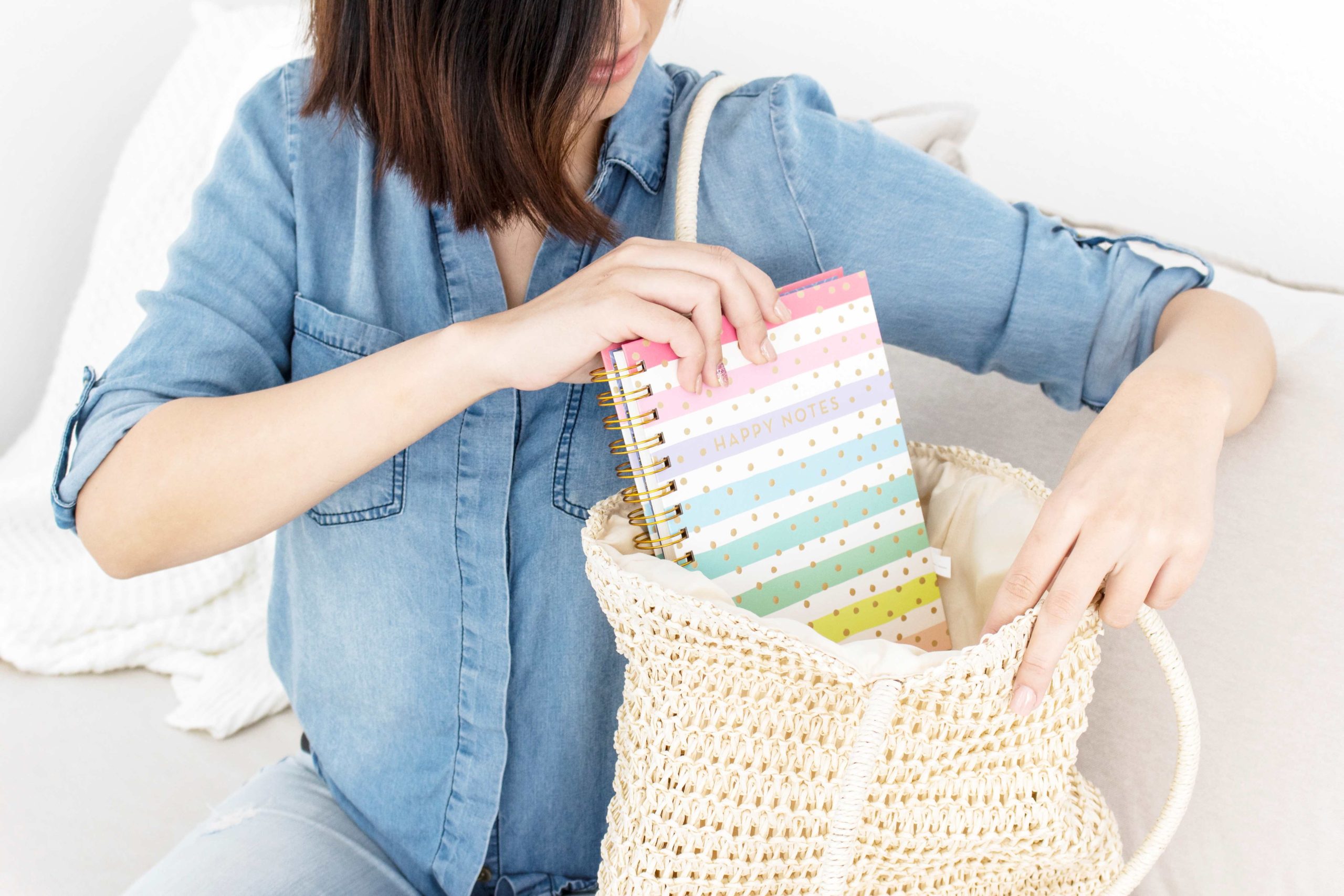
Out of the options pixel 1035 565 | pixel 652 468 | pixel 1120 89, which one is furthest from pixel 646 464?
pixel 1120 89

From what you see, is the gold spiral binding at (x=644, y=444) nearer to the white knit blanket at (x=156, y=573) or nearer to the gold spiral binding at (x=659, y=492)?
the gold spiral binding at (x=659, y=492)

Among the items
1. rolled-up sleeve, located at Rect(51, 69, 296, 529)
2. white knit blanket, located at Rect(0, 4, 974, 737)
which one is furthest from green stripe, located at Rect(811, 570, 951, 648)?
white knit blanket, located at Rect(0, 4, 974, 737)

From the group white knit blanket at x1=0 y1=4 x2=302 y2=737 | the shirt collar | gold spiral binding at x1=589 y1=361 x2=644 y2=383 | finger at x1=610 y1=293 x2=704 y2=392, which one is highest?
the shirt collar

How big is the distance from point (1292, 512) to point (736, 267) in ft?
1.46

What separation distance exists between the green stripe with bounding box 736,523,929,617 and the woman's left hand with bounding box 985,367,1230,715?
0.08 metres

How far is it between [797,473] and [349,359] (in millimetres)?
335

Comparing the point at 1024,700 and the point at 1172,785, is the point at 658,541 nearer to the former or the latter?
the point at 1024,700

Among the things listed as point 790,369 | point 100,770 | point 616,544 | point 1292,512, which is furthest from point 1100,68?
point 100,770

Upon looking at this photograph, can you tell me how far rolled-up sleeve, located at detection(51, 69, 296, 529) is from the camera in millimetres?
577

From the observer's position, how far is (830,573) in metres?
0.52

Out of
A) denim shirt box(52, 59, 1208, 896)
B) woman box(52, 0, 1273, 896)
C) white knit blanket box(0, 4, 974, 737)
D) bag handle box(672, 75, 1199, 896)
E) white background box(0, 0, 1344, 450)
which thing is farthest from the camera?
white knit blanket box(0, 4, 974, 737)

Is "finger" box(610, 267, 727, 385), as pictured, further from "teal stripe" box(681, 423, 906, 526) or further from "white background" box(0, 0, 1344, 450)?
"white background" box(0, 0, 1344, 450)

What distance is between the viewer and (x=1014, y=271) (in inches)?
25.2

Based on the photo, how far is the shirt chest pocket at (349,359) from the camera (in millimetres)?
635
